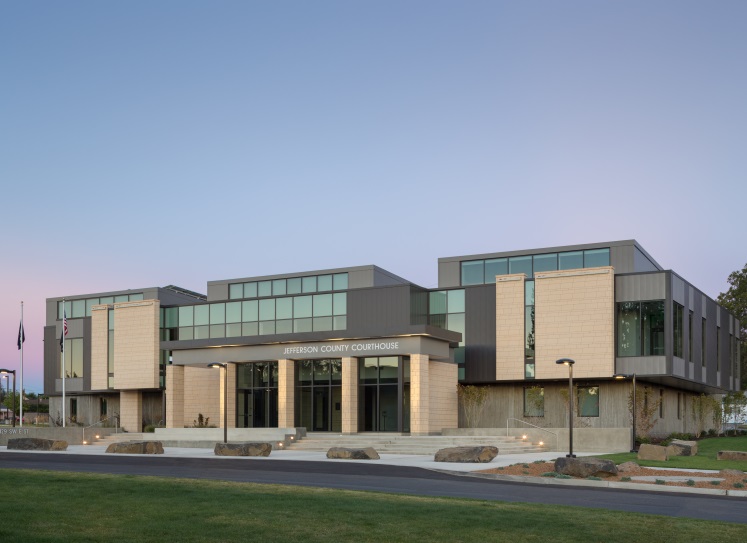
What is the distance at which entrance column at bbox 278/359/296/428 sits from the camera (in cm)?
4947

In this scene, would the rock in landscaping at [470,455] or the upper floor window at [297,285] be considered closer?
the rock in landscaping at [470,455]

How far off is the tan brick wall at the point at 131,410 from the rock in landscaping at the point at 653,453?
39.2 metres

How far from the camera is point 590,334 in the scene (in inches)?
1834

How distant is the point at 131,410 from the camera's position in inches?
2434

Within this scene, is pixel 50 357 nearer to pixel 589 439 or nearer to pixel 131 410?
pixel 131 410

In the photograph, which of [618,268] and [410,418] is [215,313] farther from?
[618,268]

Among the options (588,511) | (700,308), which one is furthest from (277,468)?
(700,308)

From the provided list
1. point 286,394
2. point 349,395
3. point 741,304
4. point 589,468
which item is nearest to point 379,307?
point 349,395

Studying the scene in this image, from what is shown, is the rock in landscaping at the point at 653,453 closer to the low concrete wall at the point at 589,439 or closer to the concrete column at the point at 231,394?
the low concrete wall at the point at 589,439

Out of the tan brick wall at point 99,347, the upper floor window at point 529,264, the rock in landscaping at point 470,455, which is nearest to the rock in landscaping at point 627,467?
the rock in landscaping at point 470,455

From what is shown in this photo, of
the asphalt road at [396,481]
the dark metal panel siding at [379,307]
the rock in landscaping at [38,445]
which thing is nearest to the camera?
the asphalt road at [396,481]

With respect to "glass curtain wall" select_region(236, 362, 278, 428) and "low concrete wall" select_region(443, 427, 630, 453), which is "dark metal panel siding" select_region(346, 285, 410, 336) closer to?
"glass curtain wall" select_region(236, 362, 278, 428)

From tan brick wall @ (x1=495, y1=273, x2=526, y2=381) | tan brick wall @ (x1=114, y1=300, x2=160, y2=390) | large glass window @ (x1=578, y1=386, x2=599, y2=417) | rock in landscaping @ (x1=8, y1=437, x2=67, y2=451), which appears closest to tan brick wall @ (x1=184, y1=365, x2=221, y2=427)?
tan brick wall @ (x1=114, y1=300, x2=160, y2=390)

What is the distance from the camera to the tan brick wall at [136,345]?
6103 cm
